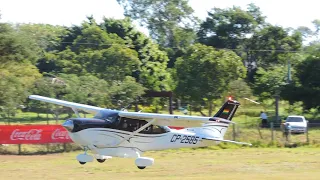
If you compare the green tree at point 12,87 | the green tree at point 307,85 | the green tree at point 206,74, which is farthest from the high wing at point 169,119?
the green tree at point 307,85

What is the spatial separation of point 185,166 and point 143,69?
33.2 metres

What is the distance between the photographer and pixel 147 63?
65.6 meters

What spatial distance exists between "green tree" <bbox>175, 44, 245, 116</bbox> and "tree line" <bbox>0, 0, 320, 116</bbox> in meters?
0.08

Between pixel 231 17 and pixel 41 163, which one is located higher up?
pixel 231 17

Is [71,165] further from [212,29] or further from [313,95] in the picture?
[212,29]

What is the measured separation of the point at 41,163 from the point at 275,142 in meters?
14.6

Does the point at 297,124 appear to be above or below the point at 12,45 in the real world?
below

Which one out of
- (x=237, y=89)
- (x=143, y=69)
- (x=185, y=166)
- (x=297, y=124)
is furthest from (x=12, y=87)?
(x=143, y=69)

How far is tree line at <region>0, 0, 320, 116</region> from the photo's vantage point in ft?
151

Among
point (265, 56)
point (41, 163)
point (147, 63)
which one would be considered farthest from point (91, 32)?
point (41, 163)

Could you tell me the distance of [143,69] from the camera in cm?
6216

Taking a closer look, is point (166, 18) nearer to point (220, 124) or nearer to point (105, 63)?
point (105, 63)

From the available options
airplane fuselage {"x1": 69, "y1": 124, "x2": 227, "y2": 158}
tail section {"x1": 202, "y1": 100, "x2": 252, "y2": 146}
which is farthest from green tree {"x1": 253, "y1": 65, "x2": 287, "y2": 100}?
airplane fuselage {"x1": 69, "y1": 124, "x2": 227, "y2": 158}

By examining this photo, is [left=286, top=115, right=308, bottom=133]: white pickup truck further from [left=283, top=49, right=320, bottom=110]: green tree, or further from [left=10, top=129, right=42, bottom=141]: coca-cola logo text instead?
[left=10, top=129, right=42, bottom=141]: coca-cola logo text
